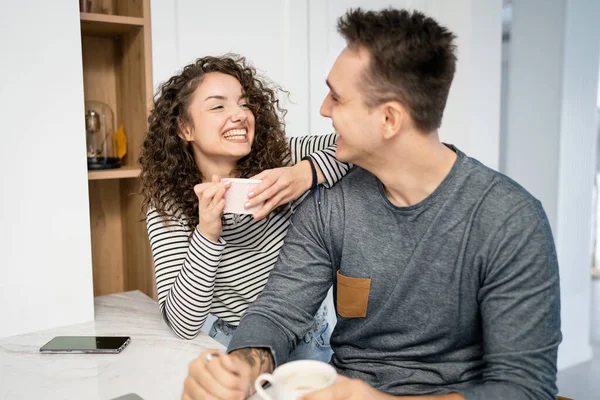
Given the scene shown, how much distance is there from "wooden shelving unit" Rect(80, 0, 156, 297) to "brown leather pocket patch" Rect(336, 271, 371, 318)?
842 mm

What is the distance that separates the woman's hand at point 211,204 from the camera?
1.20 m

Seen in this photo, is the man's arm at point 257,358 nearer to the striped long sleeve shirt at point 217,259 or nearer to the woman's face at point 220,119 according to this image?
the striped long sleeve shirt at point 217,259

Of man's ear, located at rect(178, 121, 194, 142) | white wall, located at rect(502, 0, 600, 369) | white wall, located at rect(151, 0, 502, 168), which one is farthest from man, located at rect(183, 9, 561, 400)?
white wall, located at rect(502, 0, 600, 369)

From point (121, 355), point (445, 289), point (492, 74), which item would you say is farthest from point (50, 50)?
point (492, 74)

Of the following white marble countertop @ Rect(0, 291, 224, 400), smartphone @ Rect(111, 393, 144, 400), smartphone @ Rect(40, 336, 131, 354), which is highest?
smartphone @ Rect(111, 393, 144, 400)

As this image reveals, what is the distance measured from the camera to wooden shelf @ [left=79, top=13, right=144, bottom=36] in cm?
159

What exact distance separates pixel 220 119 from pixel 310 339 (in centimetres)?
67

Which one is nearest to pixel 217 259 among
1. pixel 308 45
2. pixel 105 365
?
pixel 105 365

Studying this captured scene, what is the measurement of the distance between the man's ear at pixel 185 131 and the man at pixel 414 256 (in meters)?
0.51

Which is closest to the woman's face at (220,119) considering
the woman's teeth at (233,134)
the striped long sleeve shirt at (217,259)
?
the woman's teeth at (233,134)

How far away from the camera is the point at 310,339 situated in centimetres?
159

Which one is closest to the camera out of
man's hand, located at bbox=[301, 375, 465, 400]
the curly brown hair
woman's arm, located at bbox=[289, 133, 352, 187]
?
man's hand, located at bbox=[301, 375, 465, 400]

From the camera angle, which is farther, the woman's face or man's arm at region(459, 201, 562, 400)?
the woman's face

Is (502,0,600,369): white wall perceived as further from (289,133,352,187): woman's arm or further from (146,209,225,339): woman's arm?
(146,209,225,339): woman's arm
